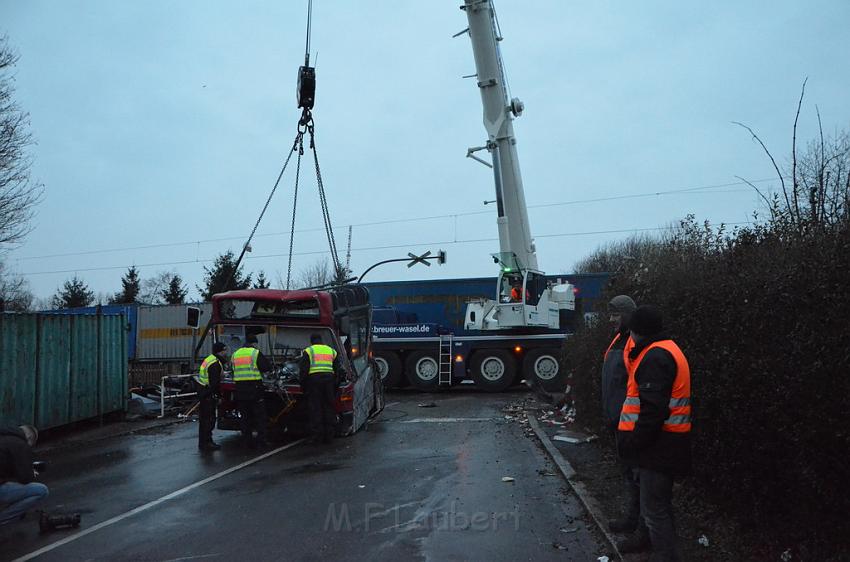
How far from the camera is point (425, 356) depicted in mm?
20266

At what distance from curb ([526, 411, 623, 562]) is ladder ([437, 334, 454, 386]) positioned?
8948mm

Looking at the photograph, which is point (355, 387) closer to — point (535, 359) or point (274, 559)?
point (274, 559)

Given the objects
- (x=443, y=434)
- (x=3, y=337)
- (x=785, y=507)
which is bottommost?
(x=443, y=434)

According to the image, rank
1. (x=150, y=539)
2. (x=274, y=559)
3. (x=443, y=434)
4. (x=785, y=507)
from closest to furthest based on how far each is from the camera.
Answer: (x=785, y=507)
(x=274, y=559)
(x=150, y=539)
(x=443, y=434)

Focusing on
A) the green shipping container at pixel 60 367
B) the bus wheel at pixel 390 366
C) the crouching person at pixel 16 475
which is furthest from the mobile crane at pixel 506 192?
the crouching person at pixel 16 475

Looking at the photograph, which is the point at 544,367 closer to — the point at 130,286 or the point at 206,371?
the point at 206,371

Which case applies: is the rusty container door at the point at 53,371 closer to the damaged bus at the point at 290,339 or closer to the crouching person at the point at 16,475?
the damaged bus at the point at 290,339

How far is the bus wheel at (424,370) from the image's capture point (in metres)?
20.2

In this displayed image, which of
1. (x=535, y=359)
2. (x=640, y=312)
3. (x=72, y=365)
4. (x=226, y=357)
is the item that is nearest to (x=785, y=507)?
(x=640, y=312)

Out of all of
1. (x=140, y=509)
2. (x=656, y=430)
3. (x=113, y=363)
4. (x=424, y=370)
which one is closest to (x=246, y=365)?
(x=140, y=509)

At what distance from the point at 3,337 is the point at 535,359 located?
13.1 meters

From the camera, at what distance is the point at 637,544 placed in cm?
492

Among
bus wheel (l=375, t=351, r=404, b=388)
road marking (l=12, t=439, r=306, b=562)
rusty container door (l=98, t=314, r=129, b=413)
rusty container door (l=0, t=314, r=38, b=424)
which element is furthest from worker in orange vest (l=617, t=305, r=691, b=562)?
bus wheel (l=375, t=351, r=404, b=388)

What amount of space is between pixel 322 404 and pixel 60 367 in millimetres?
5138
